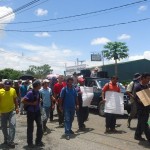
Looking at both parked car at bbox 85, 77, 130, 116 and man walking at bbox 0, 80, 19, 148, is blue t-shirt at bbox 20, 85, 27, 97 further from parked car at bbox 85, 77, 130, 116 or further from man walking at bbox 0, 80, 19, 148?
man walking at bbox 0, 80, 19, 148

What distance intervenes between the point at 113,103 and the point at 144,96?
91.5 inches

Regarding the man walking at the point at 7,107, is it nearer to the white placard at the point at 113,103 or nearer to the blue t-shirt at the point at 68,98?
the blue t-shirt at the point at 68,98

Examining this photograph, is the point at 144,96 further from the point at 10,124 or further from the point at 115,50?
the point at 115,50

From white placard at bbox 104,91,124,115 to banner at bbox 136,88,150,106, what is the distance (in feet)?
7.11

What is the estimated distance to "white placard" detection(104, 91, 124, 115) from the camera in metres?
11.2

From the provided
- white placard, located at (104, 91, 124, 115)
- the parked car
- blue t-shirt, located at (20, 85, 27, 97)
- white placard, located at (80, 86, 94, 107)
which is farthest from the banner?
blue t-shirt, located at (20, 85, 27, 97)

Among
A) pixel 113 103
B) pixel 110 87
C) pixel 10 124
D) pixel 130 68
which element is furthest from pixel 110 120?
pixel 130 68

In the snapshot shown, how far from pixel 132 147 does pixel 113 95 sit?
278 cm

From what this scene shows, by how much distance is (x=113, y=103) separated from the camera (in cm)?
1130

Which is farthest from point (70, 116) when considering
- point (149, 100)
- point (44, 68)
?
point (44, 68)

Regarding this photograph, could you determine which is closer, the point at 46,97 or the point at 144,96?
the point at 144,96

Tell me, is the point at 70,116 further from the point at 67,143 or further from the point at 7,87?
the point at 7,87

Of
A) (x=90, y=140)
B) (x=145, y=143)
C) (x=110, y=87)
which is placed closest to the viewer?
(x=145, y=143)

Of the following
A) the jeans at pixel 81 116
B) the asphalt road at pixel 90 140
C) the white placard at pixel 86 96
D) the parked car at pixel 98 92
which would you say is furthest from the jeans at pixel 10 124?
the parked car at pixel 98 92
